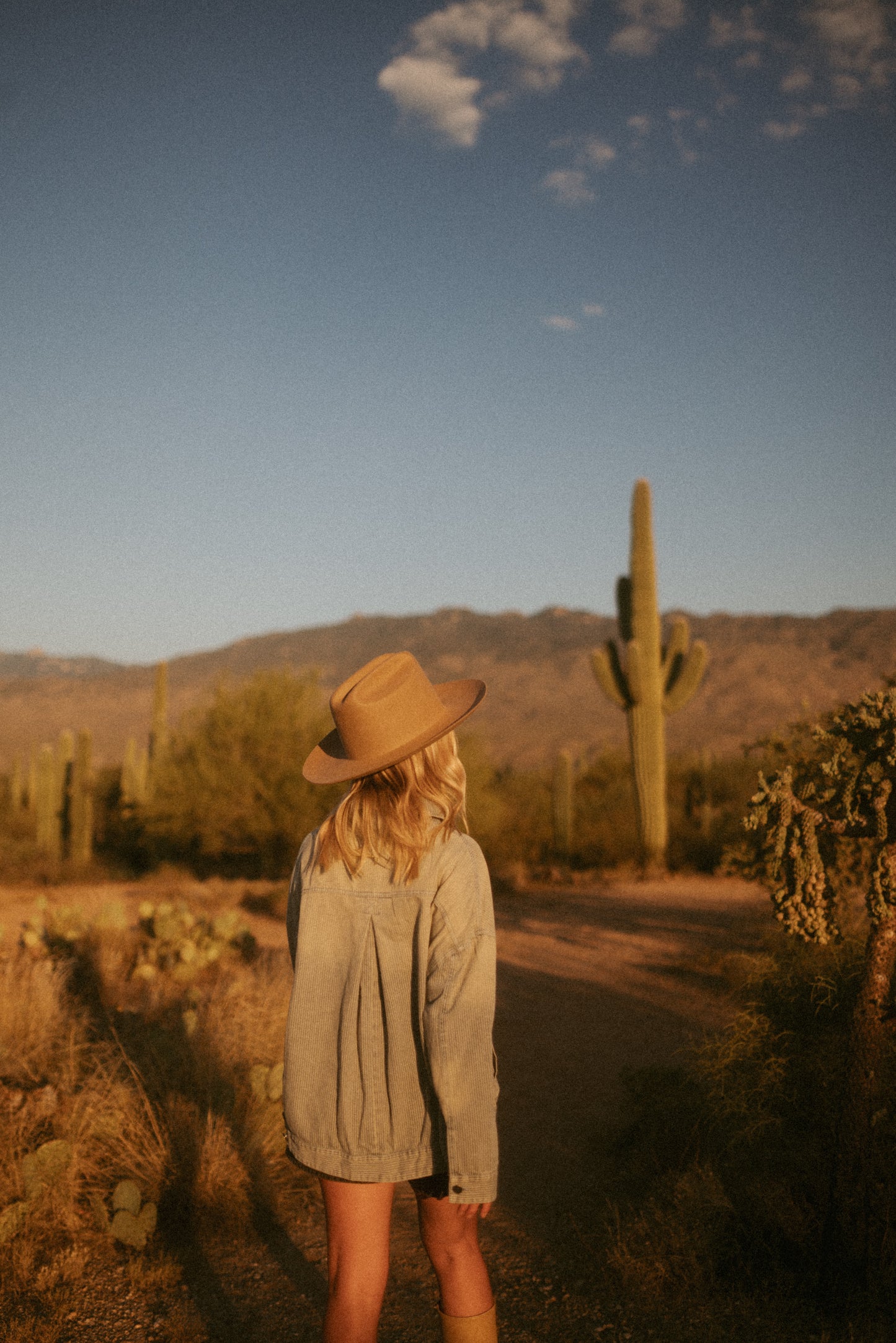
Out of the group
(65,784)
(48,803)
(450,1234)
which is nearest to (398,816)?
(450,1234)

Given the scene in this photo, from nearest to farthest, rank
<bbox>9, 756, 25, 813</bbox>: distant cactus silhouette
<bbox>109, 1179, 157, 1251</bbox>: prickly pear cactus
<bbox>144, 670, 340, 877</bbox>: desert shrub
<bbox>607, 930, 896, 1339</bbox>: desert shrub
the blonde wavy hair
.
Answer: the blonde wavy hair
<bbox>607, 930, 896, 1339</bbox>: desert shrub
<bbox>109, 1179, 157, 1251</bbox>: prickly pear cactus
<bbox>144, 670, 340, 877</bbox>: desert shrub
<bbox>9, 756, 25, 813</bbox>: distant cactus silhouette

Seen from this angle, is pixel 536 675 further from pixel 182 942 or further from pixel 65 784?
pixel 182 942

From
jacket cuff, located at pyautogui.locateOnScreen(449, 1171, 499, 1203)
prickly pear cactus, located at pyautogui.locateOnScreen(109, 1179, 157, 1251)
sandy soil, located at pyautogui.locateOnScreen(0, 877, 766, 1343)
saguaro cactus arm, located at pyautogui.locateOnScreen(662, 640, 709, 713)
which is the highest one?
saguaro cactus arm, located at pyautogui.locateOnScreen(662, 640, 709, 713)

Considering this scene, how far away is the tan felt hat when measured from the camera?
241 cm

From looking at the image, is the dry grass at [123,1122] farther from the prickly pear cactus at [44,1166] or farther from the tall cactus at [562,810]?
the tall cactus at [562,810]

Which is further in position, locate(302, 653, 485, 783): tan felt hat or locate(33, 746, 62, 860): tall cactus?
locate(33, 746, 62, 860): tall cactus

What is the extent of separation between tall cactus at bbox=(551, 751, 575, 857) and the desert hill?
15.4 metres

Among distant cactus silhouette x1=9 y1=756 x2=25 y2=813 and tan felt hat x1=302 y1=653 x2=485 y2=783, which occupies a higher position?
tan felt hat x1=302 y1=653 x2=485 y2=783

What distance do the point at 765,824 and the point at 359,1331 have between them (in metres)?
2.09

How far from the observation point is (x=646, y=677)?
1580 centimetres

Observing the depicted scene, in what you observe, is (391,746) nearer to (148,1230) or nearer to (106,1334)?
(106,1334)

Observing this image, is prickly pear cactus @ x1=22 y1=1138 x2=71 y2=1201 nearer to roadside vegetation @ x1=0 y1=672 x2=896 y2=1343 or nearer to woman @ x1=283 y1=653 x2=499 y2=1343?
roadside vegetation @ x1=0 y1=672 x2=896 y2=1343

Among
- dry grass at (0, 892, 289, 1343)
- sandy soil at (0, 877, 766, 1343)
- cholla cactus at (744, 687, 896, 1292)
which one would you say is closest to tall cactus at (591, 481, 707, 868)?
sandy soil at (0, 877, 766, 1343)

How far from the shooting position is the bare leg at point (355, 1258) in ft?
7.62
